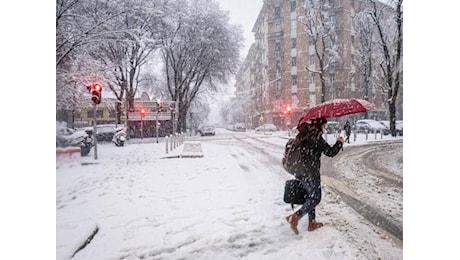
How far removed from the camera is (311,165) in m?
1.50

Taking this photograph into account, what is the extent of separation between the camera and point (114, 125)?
4.73 feet

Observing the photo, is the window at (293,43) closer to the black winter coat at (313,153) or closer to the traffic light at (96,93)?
the black winter coat at (313,153)

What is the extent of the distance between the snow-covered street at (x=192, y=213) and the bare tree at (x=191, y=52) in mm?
310

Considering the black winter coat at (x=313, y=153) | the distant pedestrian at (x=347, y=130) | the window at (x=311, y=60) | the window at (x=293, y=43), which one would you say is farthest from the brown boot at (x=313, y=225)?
the window at (x=293, y=43)

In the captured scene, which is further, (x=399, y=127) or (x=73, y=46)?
(x=399, y=127)

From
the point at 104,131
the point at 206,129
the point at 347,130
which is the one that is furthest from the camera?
the point at 206,129

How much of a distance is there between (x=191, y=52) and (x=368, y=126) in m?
1.16

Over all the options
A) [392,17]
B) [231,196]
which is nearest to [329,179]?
[231,196]

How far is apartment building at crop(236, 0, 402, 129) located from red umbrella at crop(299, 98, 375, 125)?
1.4 inches

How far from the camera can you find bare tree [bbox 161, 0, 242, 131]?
5.10ft

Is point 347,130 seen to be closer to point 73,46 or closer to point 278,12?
point 278,12

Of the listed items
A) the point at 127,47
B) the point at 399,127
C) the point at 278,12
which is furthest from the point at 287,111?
the point at 127,47

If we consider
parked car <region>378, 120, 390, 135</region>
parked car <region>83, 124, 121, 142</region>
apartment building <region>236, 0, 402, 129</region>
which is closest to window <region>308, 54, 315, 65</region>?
apartment building <region>236, 0, 402, 129</region>

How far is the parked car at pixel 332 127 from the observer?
1.50 metres
